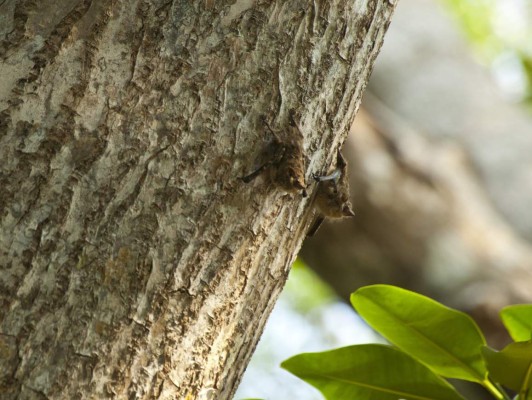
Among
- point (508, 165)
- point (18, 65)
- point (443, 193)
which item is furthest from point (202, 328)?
point (508, 165)

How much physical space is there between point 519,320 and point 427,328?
0.47 feet

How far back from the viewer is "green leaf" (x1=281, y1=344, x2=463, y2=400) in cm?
111

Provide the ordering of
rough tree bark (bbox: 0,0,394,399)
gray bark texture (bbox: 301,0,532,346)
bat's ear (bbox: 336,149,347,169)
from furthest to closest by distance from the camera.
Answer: gray bark texture (bbox: 301,0,532,346)
bat's ear (bbox: 336,149,347,169)
rough tree bark (bbox: 0,0,394,399)

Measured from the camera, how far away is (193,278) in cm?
81

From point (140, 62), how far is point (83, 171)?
14 centimetres

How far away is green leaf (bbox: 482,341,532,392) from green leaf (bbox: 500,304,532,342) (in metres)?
0.13

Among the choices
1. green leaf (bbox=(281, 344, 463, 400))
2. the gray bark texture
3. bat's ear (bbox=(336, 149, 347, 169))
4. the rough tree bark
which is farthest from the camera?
the gray bark texture

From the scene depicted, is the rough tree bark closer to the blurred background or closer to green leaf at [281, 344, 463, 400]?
green leaf at [281, 344, 463, 400]

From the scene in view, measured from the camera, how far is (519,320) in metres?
1.18

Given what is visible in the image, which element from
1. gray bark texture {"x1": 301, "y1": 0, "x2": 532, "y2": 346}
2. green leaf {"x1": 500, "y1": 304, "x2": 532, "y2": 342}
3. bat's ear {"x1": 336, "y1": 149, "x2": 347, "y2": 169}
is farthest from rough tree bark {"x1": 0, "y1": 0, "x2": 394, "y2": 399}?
gray bark texture {"x1": 301, "y1": 0, "x2": 532, "y2": 346}

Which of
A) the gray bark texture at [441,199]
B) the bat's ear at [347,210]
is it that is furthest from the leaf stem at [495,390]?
the gray bark texture at [441,199]

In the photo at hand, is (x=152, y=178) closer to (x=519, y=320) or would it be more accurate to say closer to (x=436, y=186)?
(x=519, y=320)

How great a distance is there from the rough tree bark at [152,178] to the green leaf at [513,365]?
1.00 feet

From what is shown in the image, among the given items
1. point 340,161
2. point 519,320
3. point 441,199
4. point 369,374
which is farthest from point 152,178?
point 441,199
